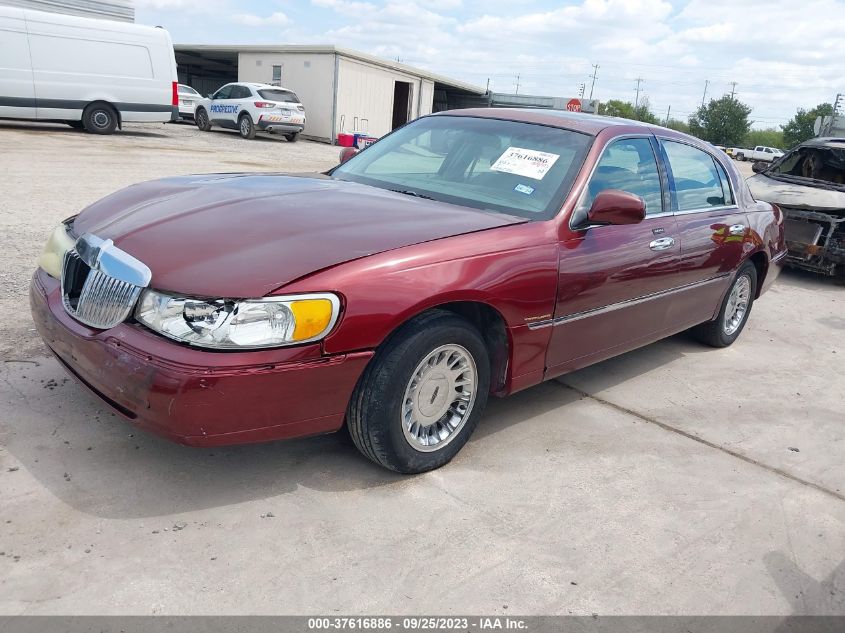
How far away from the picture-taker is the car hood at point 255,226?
105 inches

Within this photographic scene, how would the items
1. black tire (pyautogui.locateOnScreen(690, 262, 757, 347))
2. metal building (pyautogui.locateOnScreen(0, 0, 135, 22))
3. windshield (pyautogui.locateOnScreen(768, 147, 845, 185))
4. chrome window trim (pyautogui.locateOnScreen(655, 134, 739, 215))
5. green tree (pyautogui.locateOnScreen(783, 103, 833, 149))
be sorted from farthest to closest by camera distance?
1. green tree (pyautogui.locateOnScreen(783, 103, 833, 149))
2. metal building (pyautogui.locateOnScreen(0, 0, 135, 22))
3. windshield (pyautogui.locateOnScreen(768, 147, 845, 185))
4. black tire (pyautogui.locateOnScreen(690, 262, 757, 347))
5. chrome window trim (pyautogui.locateOnScreen(655, 134, 739, 215))

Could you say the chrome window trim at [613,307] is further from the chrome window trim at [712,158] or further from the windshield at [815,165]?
the windshield at [815,165]

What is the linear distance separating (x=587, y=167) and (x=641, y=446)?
149 cm

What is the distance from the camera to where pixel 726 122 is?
3356 inches

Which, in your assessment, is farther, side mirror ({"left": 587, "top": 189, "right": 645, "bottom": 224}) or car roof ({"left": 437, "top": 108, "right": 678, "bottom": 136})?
car roof ({"left": 437, "top": 108, "right": 678, "bottom": 136})

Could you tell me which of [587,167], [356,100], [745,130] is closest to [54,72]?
[356,100]

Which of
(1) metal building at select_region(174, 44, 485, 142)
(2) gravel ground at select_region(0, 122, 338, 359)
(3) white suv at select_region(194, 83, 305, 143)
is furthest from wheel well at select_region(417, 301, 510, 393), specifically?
(1) metal building at select_region(174, 44, 485, 142)

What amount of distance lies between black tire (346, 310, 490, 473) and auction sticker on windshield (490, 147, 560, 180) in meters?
1.05

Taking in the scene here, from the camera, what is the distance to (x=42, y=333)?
323 cm

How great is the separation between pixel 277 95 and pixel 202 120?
12.2 ft

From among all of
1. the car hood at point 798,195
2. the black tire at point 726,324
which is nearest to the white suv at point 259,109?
the car hood at point 798,195

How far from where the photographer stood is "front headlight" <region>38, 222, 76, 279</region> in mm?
3264

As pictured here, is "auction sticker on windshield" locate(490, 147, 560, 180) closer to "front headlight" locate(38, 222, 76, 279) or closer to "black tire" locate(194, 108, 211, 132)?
"front headlight" locate(38, 222, 76, 279)

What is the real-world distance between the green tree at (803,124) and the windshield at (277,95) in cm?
7542
